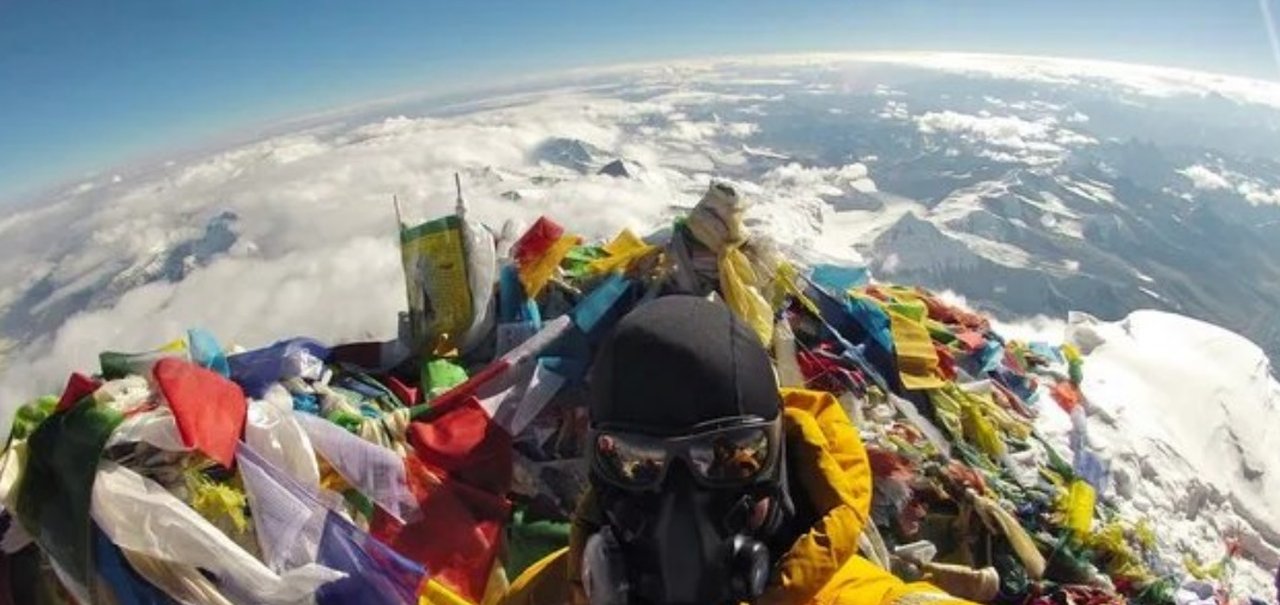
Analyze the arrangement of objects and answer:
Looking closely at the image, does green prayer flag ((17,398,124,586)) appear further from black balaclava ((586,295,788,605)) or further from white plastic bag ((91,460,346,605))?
black balaclava ((586,295,788,605))

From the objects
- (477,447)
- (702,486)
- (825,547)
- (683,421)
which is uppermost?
(683,421)

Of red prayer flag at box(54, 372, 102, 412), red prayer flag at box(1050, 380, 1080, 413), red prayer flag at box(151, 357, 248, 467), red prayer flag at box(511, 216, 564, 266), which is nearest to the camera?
red prayer flag at box(151, 357, 248, 467)

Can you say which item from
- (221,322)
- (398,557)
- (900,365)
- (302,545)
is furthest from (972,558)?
(221,322)

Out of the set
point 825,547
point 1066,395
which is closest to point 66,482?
point 825,547

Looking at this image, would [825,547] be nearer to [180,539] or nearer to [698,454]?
[698,454]

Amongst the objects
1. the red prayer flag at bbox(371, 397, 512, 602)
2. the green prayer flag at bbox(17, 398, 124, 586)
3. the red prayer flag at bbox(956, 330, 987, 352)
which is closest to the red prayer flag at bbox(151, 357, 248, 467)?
the green prayer flag at bbox(17, 398, 124, 586)

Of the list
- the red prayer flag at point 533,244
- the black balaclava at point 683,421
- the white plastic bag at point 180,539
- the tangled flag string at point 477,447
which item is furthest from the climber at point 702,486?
the red prayer flag at point 533,244
